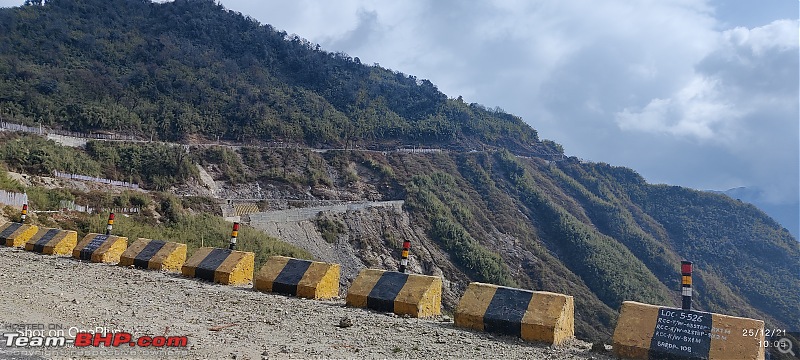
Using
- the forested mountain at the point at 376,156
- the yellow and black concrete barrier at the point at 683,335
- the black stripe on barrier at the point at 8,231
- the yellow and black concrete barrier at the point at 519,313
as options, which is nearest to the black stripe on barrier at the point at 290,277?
the yellow and black concrete barrier at the point at 519,313

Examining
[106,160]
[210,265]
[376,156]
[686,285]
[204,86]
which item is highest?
[204,86]

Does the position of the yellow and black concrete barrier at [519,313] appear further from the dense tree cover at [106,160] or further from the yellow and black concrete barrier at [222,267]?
the dense tree cover at [106,160]

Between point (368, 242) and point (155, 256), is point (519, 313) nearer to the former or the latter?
point (155, 256)

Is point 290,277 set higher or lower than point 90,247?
higher

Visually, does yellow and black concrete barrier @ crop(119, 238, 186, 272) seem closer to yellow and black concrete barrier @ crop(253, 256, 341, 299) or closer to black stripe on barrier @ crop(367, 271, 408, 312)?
yellow and black concrete barrier @ crop(253, 256, 341, 299)

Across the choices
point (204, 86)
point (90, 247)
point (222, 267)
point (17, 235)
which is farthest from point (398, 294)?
point (204, 86)

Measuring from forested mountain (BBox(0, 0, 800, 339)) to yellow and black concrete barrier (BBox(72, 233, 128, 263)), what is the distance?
2250 cm

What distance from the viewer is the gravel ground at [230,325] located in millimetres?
5824

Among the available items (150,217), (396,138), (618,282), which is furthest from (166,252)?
(396,138)

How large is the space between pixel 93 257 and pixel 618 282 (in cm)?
5313

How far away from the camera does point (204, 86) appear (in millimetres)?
71438

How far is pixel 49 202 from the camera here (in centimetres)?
2523

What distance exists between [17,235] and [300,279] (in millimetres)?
12481

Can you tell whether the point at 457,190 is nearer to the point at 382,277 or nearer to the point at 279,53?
the point at 279,53
